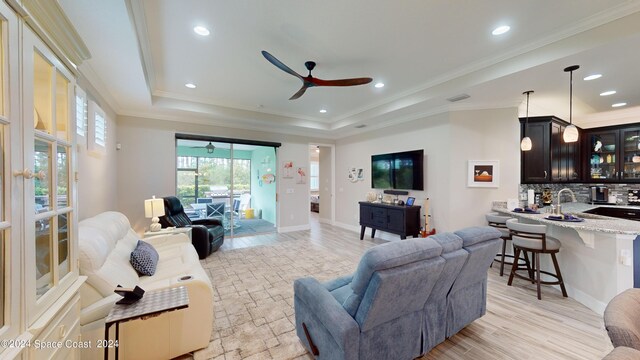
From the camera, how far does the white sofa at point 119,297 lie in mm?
1659

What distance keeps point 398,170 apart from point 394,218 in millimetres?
1076

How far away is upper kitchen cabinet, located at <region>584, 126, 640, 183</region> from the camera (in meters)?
4.71

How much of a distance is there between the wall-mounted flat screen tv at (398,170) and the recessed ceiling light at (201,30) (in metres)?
3.98

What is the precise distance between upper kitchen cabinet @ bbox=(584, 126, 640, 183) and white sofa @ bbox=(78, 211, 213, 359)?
7.45 meters

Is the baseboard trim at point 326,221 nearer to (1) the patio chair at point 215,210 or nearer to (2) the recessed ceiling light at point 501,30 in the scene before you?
(1) the patio chair at point 215,210

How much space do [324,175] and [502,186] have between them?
185 inches

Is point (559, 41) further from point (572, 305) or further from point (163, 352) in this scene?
point (163, 352)

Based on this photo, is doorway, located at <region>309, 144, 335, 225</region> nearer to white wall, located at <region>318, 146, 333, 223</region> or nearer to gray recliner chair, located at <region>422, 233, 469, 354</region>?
white wall, located at <region>318, 146, 333, 223</region>

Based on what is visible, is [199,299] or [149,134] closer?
[199,299]

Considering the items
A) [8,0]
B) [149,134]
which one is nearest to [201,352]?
[8,0]

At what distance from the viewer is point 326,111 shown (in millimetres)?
5633

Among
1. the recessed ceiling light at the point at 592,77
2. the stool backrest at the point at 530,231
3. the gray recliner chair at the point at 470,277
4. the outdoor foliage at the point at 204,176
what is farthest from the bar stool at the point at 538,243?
the outdoor foliage at the point at 204,176

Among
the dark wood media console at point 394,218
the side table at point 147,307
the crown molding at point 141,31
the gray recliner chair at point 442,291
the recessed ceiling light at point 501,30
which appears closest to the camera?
the side table at point 147,307

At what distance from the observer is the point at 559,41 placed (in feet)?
8.55
